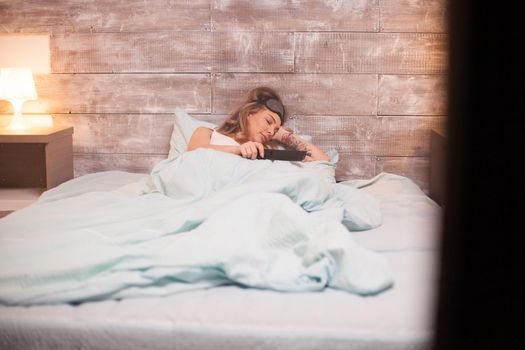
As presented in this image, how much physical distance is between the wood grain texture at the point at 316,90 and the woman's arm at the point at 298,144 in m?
0.23

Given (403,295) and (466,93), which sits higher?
(466,93)

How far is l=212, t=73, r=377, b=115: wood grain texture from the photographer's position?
272cm

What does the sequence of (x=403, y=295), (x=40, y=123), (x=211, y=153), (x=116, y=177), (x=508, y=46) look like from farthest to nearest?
(x=40, y=123), (x=116, y=177), (x=211, y=153), (x=403, y=295), (x=508, y=46)

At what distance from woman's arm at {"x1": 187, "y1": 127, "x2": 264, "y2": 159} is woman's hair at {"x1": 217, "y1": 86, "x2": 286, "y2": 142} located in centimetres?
9

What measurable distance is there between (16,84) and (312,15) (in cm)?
134

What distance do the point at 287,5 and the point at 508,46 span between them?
2474 millimetres

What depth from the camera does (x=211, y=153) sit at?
209cm

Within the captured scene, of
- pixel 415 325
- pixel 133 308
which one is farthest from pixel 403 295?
pixel 133 308

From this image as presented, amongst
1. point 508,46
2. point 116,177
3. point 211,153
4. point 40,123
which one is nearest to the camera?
point 508,46

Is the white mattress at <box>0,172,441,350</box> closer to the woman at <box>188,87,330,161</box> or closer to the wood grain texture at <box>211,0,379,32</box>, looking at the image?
the woman at <box>188,87,330,161</box>

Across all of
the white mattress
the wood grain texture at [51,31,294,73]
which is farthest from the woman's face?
the white mattress

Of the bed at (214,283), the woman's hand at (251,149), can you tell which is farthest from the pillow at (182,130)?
the bed at (214,283)

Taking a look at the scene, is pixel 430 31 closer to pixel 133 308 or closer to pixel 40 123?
pixel 40 123

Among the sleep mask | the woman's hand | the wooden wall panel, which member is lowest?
the wooden wall panel
